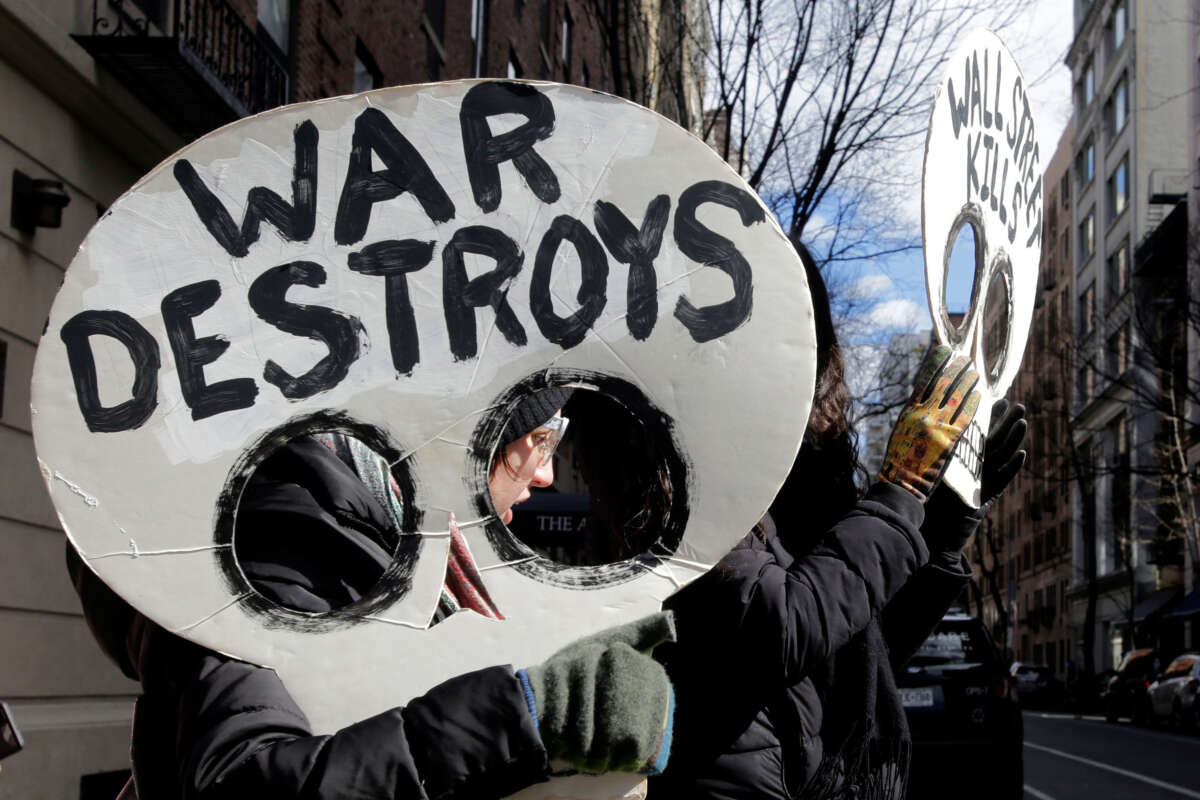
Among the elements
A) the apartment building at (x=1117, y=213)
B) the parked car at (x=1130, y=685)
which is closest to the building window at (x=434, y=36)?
the parked car at (x=1130, y=685)

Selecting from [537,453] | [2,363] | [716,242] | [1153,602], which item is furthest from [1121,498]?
[716,242]

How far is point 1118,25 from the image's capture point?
47.3 meters

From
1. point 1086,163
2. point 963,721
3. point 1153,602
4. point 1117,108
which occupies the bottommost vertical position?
point 1153,602

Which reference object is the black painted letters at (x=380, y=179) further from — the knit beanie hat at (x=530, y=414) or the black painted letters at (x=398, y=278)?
the knit beanie hat at (x=530, y=414)

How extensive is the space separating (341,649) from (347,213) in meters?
0.50

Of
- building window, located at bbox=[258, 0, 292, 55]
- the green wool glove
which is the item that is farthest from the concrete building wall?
the green wool glove

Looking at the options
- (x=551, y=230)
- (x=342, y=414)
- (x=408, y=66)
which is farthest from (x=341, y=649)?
(x=408, y=66)

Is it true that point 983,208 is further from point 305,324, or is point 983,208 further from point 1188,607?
point 1188,607

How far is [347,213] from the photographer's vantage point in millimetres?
1477

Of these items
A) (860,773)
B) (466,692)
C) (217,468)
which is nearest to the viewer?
(466,692)

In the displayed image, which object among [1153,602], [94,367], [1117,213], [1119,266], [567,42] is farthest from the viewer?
[1117,213]

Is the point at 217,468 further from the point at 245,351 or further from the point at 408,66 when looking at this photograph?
the point at 408,66

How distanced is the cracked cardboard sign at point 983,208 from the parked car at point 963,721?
21.7 feet

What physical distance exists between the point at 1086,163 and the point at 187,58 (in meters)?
50.6
